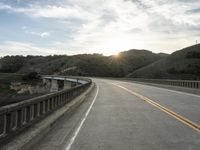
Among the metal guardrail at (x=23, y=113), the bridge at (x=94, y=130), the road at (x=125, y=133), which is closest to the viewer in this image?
the metal guardrail at (x=23, y=113)

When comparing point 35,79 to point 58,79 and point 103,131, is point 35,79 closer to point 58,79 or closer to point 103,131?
point 58,79

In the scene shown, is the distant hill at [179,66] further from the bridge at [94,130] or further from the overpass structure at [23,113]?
the overpass structure at [23,113]

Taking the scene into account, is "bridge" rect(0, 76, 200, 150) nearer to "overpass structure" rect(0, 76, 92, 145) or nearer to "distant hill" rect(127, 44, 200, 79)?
"overpass structure" rect(0, 76, 92, 145)

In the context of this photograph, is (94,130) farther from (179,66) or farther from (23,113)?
(179,66)

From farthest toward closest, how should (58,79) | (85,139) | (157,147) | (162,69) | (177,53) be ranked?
1. (177,53)
2. (162,69)
3. (58,79)
4. (85,139)
5. (157,147)

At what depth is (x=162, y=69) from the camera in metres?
160

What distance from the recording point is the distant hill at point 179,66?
Answer: 14338 centimetres

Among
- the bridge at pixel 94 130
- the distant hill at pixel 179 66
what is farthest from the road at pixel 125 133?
the distant hill at pixel 179 66

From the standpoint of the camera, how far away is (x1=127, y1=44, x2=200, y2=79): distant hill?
14338cm

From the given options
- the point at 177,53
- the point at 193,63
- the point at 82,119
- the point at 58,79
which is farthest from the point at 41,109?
the point at 177,53

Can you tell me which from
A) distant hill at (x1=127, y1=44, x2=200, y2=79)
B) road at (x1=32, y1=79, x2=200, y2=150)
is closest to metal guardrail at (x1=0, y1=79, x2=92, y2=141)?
road at (x1=32, y1=79, x2=200, y2=150)

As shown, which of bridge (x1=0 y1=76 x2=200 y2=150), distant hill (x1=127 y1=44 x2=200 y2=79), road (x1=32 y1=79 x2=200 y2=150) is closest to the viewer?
bridge (x1=0 y1=76 x2=200 y2=150)

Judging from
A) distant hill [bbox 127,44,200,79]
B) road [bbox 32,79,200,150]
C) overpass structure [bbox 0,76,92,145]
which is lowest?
road [bbox 32,79,200,150]

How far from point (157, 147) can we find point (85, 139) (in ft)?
6.81
